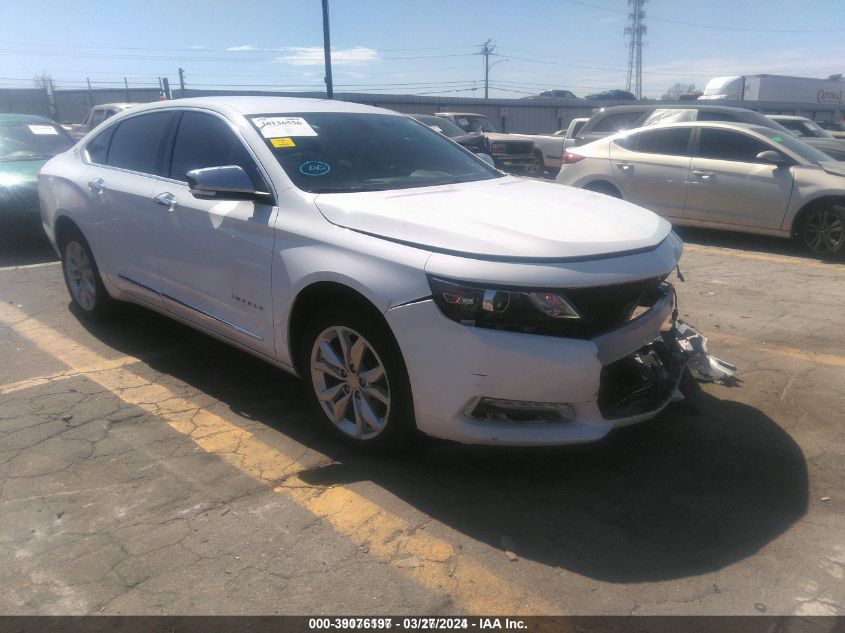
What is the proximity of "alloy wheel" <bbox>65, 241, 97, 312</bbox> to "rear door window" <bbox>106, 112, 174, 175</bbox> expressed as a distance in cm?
80

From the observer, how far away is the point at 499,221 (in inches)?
123

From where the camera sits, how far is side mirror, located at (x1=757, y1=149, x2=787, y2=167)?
8164 mm

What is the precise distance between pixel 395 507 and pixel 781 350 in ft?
10.3

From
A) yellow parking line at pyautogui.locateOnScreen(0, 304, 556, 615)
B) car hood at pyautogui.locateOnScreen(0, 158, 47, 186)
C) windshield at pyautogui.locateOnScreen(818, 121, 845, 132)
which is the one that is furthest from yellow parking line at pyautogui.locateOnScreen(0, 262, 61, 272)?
windshield at pyautogui.locateOnScreen(818, 121, 845, 132)

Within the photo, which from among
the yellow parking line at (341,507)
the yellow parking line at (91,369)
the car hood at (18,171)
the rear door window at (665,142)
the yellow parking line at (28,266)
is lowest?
the yellow parking line at (341,507)

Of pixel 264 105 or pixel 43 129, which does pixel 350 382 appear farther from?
pixel 43 129

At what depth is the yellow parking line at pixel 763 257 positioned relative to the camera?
24.5ft

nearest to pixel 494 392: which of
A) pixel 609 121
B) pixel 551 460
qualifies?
pixel 551 460

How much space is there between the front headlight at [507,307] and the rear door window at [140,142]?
8.51 ft

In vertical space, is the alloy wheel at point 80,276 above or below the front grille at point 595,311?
below

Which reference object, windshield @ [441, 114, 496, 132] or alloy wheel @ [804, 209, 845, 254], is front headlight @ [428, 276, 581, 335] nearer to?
alloy wheel @ [804, 209, 845, 254]

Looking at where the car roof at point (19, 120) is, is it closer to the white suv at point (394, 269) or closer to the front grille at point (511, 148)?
the white suv at point (394, 269)

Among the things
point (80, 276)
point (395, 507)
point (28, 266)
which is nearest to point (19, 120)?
point (28, 266)

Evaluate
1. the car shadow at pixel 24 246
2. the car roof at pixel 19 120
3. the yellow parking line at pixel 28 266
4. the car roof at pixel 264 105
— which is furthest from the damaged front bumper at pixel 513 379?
the car roof at pixel 19 120
